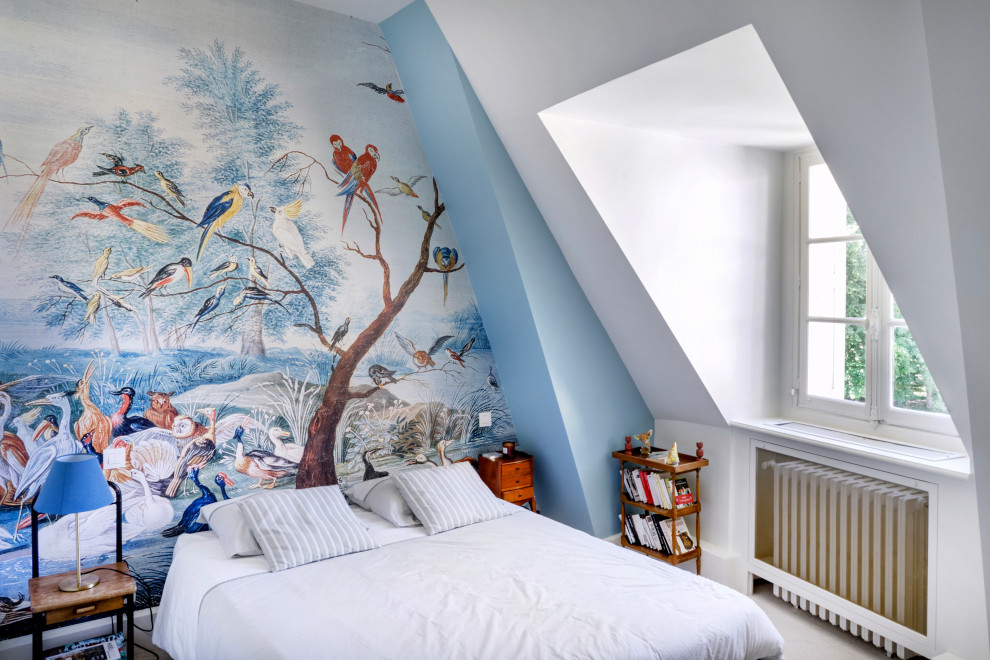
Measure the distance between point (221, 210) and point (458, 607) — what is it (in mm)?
2266

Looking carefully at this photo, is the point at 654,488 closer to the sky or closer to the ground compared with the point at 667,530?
closer to the sky

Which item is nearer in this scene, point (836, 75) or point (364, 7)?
point (836, 75)

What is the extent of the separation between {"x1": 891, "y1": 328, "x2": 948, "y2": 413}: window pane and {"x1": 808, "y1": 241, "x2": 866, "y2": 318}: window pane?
267 millimetres

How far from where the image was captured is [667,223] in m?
3.62

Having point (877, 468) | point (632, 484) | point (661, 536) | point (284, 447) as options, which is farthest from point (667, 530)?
point (284, 447)

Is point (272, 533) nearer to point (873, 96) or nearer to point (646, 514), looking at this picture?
point (646, 514)

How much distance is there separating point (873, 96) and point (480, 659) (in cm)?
219

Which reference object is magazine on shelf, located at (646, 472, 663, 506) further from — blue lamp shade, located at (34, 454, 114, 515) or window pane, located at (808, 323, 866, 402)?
blue lamp shade, located at (34, 454, 114, 515)

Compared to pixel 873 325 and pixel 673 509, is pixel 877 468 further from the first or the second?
pixel 673 509

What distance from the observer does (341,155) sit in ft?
12.3

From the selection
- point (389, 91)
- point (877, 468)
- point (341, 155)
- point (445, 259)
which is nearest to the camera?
point (877, 468)

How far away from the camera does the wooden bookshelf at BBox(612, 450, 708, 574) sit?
3.90 metres

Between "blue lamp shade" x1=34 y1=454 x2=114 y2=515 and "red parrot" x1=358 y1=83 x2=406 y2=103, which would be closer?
"blue lamp shade" x1=34 y1=454 x2=114 y2=515

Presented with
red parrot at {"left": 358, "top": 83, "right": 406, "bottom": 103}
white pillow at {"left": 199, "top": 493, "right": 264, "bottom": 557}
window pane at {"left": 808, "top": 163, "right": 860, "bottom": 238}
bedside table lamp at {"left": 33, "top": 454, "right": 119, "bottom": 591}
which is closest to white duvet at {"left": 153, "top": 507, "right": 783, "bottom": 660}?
white pillow at {"left": 199, "top": 493, "right": 264, "bottom": 557}
